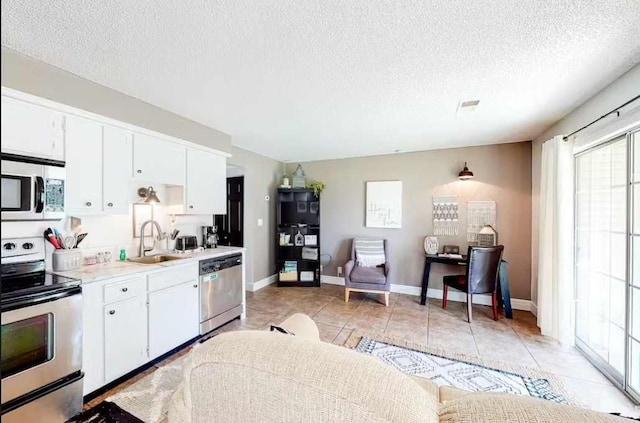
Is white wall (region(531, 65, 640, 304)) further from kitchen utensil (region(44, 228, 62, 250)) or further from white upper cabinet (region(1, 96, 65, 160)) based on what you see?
kitchen utensil (region(44, 228, 62, 250))

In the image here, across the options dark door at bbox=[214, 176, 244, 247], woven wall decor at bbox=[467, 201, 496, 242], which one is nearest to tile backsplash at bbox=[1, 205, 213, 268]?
dark door at bbox=[214, 176, 244, 247]

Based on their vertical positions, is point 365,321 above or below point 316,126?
below

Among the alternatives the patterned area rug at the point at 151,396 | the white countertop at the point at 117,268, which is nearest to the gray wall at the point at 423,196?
the white countertop at the point at 117,268

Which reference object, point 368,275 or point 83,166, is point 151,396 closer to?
point 83,166

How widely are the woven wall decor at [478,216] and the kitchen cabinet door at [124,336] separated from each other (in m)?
4.04

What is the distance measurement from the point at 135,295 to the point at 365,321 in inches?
94.2

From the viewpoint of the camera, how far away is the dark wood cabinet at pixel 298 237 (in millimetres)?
5031

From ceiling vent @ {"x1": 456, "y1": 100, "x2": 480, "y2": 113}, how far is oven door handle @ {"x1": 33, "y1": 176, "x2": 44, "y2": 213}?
3.39 meters

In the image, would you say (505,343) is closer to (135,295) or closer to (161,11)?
(135,295)

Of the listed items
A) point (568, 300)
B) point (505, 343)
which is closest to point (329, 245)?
point (505, 343)

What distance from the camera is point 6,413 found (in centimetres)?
171

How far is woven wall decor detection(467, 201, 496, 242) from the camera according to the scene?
13.7 feet

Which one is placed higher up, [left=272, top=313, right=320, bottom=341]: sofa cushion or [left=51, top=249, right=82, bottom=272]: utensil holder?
[left=51, top=249, right=82, bottom=272]: utensil holder

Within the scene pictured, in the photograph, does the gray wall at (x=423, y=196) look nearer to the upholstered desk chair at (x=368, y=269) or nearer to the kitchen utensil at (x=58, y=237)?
the upholstered desk chair at (x=368, y=269)
